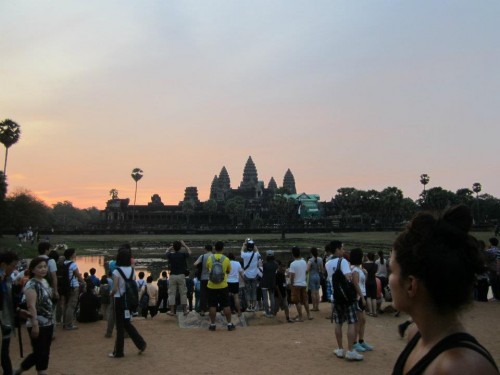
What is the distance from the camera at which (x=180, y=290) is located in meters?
11.9

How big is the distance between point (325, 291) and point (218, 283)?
18.5 feet

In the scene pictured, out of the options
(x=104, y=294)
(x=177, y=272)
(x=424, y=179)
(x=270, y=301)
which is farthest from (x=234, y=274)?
(x=424, y=179)

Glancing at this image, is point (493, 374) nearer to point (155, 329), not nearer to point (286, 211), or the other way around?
point (155, 329)

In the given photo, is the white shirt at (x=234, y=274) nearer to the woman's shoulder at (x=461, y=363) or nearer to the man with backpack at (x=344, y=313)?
the man with backpack at (x=344, y=313)

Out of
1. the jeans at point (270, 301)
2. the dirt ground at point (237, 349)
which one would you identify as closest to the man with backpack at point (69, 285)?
the dirt ground at point (237, 349)

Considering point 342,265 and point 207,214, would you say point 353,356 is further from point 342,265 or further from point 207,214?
point 207,214

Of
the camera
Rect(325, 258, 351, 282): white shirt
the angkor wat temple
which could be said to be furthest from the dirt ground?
the angkor wat temple

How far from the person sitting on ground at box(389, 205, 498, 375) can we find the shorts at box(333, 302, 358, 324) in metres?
6.40

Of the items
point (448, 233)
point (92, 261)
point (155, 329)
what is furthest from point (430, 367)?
point (92, 261)

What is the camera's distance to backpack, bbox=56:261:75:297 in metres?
10.4

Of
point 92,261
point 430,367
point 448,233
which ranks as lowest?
point 92,261

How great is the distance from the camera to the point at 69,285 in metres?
10.5

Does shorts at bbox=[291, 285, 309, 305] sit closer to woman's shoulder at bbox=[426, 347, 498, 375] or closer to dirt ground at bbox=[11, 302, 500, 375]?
dirt ground at bbox=[11, 302, 500, 375]

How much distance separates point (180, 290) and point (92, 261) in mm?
29235
